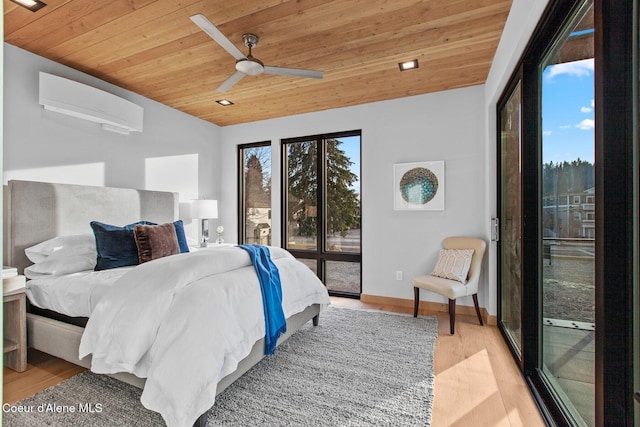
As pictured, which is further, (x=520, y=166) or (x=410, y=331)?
(x=410, y=331)

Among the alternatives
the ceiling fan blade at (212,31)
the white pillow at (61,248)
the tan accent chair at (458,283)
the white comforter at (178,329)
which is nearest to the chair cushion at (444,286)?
the tan accent chair at (458,283)

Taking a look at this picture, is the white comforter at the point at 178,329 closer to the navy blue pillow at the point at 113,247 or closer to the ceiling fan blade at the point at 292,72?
the navy blue pillow at the point at 113,247

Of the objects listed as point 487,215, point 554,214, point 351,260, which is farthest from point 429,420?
point 351,260

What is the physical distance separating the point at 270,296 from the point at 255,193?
2.95 m

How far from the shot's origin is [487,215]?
3514mm

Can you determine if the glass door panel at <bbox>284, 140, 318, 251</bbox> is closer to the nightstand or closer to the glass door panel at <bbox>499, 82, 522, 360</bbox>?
the glass door panel at <bbox>499, 82, 522, 360</bbox>

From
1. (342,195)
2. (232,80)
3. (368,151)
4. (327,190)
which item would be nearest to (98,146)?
(232,80)

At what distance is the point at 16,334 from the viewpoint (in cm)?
241

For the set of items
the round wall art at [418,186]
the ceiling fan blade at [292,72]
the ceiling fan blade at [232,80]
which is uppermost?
the ceiling fan blade at [292,72]

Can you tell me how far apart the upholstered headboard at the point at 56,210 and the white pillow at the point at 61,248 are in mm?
116

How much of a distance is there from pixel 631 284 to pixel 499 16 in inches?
81.6

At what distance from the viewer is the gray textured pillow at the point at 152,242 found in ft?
9.59

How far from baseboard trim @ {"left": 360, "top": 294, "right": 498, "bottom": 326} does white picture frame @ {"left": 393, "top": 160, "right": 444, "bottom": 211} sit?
1.08 m

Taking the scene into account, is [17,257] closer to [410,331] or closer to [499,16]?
[410,331]
